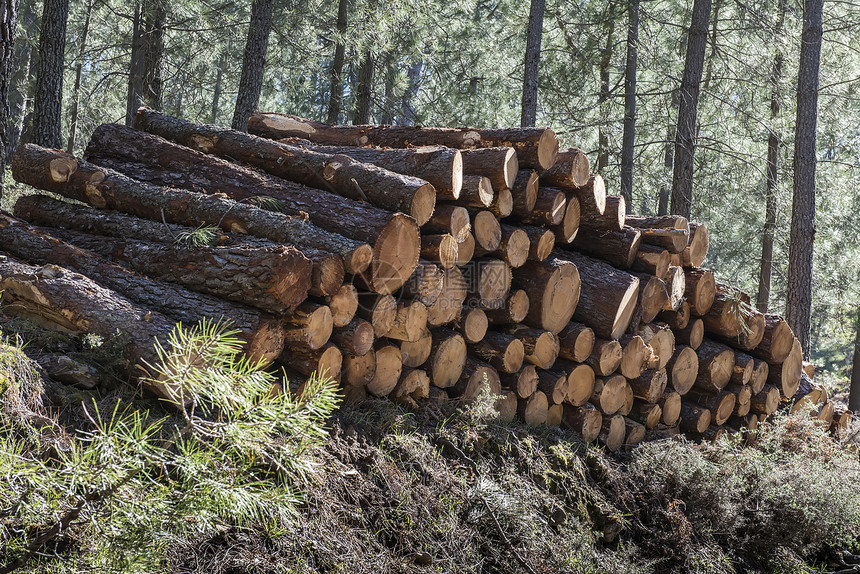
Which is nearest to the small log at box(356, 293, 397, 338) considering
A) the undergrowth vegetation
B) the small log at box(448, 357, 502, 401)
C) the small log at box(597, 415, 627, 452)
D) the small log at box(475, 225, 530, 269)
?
the undergrowth vegetation

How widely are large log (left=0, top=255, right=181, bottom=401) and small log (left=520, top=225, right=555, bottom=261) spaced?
2.59 m

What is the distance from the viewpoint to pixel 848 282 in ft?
37.6

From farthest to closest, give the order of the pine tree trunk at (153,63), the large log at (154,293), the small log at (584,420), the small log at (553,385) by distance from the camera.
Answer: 1. the pine tree trunk at (153,63)
2. the small log at (584,420)
3. the small log at (553,385)
4. the large log at (154,293)

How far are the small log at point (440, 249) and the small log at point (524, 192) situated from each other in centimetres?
74

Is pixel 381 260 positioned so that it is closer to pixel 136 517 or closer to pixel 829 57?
pixel 136 517

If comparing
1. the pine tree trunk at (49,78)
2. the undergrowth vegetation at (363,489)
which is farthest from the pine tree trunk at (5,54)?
the pine tree trunk at (49,78)

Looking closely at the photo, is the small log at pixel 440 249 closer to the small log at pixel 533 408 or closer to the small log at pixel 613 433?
the small log at pixel 533 408

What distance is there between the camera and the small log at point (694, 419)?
5.83m

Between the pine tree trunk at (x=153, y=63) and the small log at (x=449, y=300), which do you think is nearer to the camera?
the small log at (x=449, y=300)

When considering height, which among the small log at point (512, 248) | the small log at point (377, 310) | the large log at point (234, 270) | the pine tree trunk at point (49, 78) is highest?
the pine tree trunk at point (49, 78)

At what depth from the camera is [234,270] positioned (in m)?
3.65

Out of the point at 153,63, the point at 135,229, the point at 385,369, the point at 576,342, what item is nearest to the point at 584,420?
the point at 576,342

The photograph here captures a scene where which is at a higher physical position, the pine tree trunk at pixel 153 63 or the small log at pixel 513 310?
the pine tree trunk at pixel 153 63

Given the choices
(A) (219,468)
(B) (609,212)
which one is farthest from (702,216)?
(A) (219,468)
